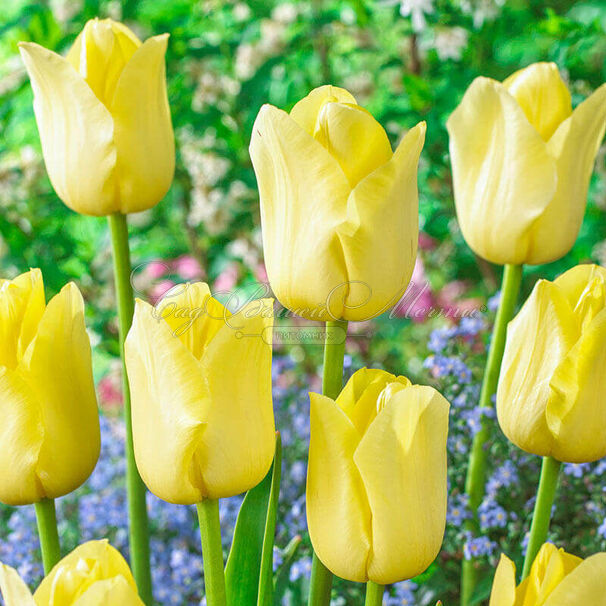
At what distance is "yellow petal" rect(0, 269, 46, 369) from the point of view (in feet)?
1.23

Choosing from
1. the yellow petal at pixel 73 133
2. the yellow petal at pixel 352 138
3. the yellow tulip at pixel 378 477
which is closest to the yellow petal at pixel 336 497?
the yellow tulip at pixel 378 477

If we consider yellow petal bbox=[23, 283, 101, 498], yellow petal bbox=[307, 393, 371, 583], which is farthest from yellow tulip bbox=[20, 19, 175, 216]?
yellow petal bbox=[307, 393, 371, 583]

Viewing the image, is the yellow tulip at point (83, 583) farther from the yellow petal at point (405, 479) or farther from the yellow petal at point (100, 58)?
the yellow petal at point (100, 58)

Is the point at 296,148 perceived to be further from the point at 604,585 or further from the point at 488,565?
the point at 488,565

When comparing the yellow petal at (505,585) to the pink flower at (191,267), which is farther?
the pink flower at (191,267)

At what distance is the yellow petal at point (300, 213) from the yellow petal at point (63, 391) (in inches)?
3.7

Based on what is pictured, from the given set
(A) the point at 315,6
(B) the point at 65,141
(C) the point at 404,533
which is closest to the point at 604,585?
(C) the point at 404,533

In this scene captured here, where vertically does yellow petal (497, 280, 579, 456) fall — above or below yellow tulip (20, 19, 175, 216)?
below

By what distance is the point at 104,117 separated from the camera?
448 millimetres

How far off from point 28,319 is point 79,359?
0.03m

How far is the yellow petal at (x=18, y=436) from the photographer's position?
36 cm

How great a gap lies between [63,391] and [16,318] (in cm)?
4

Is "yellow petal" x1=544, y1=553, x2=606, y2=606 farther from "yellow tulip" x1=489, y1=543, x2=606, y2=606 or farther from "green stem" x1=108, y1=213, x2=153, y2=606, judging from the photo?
"green stem" x1=108, y1=213, x2=153, y2=606

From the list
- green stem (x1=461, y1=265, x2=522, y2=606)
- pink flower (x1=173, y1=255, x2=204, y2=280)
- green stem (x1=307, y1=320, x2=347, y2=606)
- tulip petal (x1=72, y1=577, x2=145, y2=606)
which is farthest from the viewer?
pink flower (x1=173, y1=255, x2=204, y2=280)
